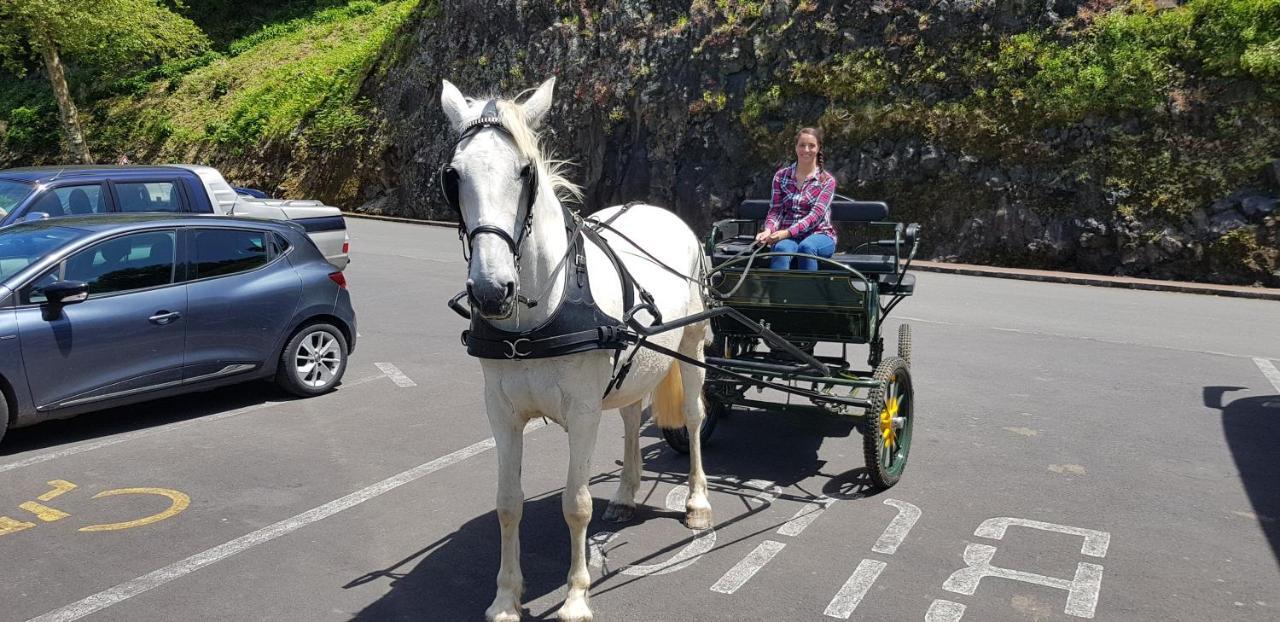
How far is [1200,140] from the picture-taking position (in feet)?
54.1

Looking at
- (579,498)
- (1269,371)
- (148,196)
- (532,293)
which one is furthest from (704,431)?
(148,196)

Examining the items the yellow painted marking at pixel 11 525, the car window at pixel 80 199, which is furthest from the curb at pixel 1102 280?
the yellow painted marking at pixel 11 525

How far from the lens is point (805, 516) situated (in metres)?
5.76

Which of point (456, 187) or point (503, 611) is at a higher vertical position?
point (456, 187)

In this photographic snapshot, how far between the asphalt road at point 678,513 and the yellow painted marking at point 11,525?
0.06 m

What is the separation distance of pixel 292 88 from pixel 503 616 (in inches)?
1310

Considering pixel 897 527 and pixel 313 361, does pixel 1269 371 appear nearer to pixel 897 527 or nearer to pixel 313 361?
pixel 897 527

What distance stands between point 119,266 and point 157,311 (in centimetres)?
46

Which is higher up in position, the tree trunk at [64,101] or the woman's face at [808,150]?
the tree trunk at [64,101]

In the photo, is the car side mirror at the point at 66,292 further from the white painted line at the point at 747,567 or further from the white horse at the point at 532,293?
the white painted line at the point at 747,567

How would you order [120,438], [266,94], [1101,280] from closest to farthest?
1. [120,438]
2. [1101,280]
3. [266,94]

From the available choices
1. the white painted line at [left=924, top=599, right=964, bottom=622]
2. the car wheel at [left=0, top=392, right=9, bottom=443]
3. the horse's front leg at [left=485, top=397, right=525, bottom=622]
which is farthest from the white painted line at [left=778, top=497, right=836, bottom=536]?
the car wheel at [left=0, top=392, right=9, bottom=443]

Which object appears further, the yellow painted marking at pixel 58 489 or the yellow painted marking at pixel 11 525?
the yellow painted marking at pixel 58 489

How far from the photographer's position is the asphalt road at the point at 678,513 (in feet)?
15.3
